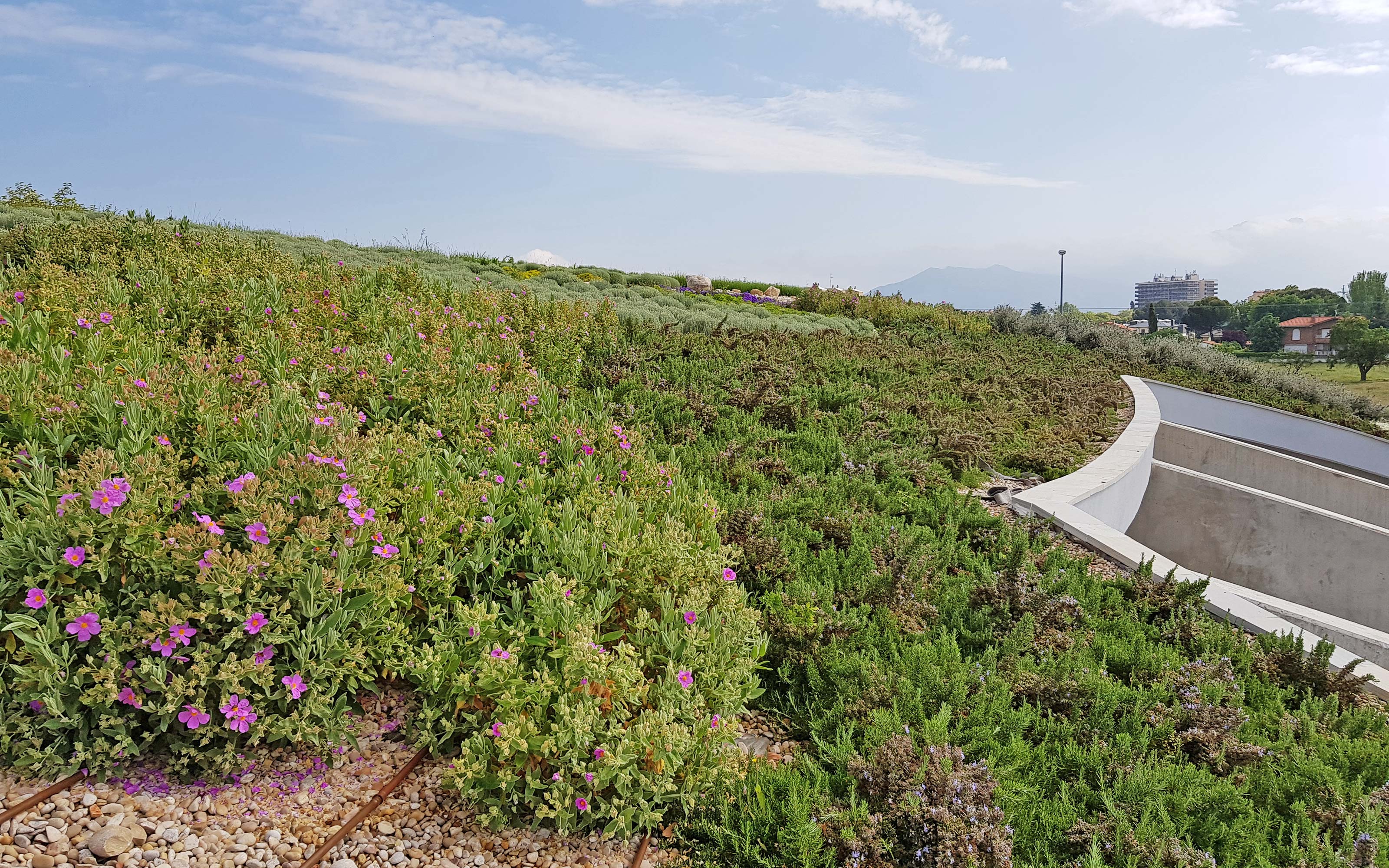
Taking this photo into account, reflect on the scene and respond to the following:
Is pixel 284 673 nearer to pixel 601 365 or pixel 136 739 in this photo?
pixel 136 739

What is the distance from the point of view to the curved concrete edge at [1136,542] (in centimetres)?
434

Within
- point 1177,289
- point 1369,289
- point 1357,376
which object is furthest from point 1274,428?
point 1177,289

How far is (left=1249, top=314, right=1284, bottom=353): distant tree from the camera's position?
38531mm

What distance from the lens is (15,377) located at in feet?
11.0

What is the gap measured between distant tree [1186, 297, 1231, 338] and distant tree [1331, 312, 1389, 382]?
541cm

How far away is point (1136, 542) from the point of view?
20.6 feet

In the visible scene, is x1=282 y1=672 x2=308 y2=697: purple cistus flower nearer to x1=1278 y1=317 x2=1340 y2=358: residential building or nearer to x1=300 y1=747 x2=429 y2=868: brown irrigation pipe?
x1=300 y1=747 x2=429 y2=868: brown irrigation pipe

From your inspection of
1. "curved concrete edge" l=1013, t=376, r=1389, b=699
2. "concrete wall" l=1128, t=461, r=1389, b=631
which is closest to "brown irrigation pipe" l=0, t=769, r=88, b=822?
"curved concrete edge" l=1013, t=376, r=1389, b=699

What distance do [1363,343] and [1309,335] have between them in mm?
3178

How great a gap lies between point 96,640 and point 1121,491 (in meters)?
7.56

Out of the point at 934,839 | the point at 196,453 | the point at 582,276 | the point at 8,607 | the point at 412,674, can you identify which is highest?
the point at 582,276

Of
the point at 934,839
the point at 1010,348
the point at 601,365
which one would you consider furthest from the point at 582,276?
the point at 934,839

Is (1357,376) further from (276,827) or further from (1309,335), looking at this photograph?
(276,827)

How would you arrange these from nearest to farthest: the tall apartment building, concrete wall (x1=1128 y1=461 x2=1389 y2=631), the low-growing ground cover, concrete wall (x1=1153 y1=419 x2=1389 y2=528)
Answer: the low-growing ground cover → concrete wall (x1=1128 y1=461 x2=1389 y2=631) → concrete wall (x1=1153 y1=419 x2=1389 y2=528) → the tall apartment building
